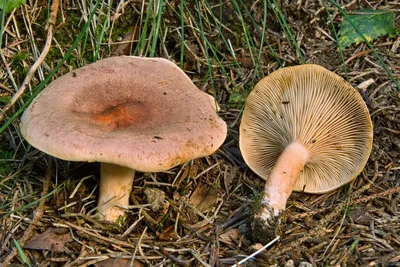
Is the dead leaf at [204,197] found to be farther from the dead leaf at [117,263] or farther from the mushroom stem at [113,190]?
the dead leaf at [117,263]

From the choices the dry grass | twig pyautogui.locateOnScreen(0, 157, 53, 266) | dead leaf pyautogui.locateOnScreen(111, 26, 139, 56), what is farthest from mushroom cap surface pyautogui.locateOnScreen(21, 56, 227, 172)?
dead leaf pyautogui.locateOnScreen(111, 26, 139, 56)

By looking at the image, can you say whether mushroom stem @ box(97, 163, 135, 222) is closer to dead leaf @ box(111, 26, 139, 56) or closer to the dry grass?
the dry grass

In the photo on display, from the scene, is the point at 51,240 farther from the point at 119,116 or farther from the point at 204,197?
the point at 204,197

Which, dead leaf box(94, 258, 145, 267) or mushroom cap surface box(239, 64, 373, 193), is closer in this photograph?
dead leaf box(94, 258, 145, 267)

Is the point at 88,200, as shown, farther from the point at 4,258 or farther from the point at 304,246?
the point at 304,246

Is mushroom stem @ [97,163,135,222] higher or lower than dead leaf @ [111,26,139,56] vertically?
lower

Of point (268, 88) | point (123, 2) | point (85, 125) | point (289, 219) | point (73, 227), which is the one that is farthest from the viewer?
point (123, 2)

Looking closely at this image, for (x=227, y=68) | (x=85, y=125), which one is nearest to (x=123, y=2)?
(x=227, y=68)
